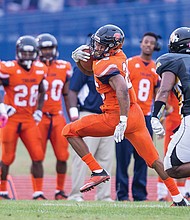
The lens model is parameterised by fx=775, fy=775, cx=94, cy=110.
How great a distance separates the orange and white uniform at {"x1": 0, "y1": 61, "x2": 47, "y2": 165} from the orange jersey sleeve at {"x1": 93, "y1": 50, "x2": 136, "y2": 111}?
8.57ft

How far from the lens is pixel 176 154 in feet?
21.3

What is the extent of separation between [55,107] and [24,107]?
520mm

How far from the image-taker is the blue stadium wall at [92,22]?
17250 mm

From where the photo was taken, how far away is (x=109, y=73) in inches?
268

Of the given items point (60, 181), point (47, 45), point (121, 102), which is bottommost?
point (60, 181)

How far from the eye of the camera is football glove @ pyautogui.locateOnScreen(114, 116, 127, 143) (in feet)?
22.0

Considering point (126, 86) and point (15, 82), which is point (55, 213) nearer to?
point (126, 86)

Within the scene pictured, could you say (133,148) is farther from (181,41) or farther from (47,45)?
(181,41)

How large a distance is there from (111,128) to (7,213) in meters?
1.29

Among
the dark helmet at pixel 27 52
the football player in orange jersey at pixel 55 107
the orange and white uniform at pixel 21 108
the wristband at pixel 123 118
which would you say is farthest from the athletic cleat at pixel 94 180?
the dark helmet at pixel 27 52

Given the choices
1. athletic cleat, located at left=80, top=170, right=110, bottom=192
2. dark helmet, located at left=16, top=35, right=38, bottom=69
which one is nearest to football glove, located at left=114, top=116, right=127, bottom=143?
athletic cleat, located at left=80, top=170, right=110, bottom=192

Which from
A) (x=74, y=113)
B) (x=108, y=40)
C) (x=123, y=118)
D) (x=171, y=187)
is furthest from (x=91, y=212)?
(x=74, y=113)

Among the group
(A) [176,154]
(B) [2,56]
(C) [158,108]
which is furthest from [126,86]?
(B) [2,56]

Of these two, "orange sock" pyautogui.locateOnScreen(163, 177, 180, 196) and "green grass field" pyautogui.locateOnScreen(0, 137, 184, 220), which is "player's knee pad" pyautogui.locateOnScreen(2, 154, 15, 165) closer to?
"green grass field" pyautogui.locateOnScreen(0, 137, 184, 220)
